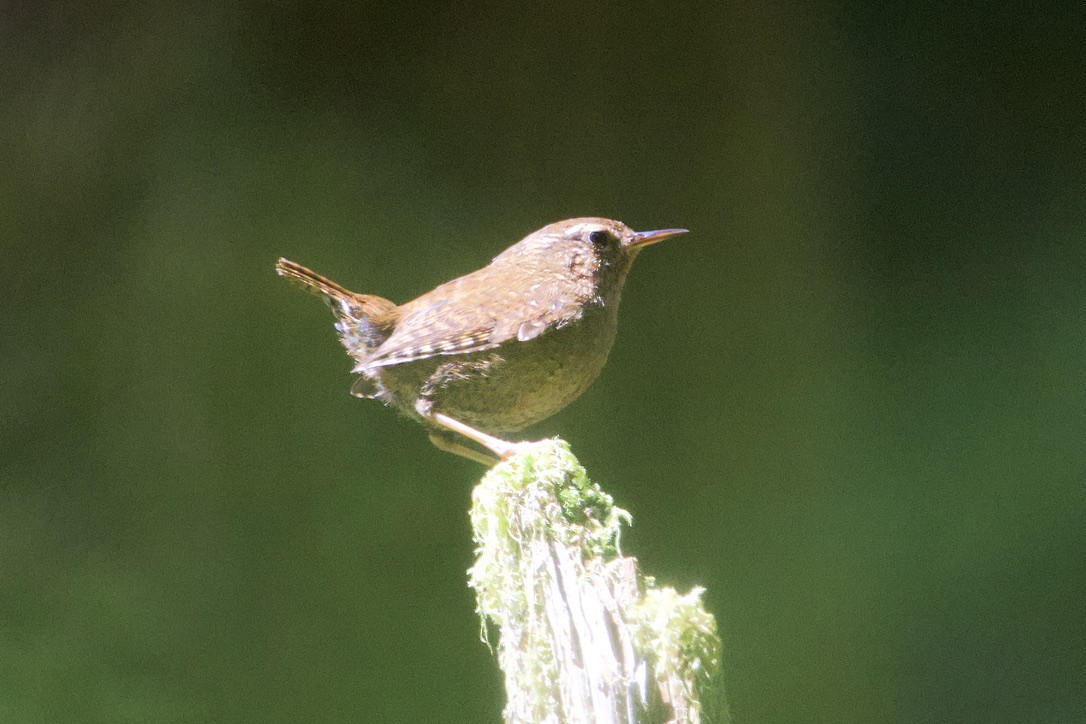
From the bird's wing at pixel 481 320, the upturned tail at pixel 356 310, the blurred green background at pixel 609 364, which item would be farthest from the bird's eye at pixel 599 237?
the blurred green background at pixel 609 364

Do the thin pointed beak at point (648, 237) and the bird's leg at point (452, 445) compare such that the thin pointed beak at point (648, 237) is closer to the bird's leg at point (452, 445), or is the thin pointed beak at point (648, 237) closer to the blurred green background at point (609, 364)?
the bird's leg at point (452, 445)

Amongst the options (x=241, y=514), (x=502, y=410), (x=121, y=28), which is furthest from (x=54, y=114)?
(x=502, y=410)

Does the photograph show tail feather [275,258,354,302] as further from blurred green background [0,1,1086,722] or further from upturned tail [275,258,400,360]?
blurred green background [0,1,1086,722]

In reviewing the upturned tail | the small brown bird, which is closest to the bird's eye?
the small brown bird

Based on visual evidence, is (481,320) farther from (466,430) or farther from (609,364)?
(609,364)

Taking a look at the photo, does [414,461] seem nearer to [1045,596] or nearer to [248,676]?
[248,676]

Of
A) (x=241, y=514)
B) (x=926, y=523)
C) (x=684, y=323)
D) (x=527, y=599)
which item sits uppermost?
(x=684, y=323)
